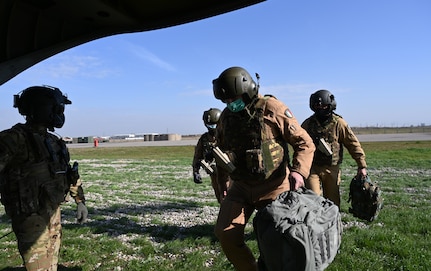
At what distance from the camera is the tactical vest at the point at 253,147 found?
146 inches

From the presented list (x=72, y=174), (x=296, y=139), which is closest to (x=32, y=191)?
(x=72, y=174)

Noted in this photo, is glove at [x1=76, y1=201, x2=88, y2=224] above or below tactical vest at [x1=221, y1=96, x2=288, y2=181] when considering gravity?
below

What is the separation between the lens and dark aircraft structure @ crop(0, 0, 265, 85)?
3.40 meters

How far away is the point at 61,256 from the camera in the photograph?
5.33m

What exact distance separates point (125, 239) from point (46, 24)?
3.84 m

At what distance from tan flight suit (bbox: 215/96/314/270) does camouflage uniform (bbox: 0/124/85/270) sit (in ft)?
5.59

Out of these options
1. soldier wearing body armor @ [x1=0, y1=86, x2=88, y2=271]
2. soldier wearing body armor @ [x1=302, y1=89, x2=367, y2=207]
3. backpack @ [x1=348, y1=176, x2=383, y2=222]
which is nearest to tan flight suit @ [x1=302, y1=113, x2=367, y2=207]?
soldier wearing body armor @ [x1=302, y1=89, x2=367, y2=207]

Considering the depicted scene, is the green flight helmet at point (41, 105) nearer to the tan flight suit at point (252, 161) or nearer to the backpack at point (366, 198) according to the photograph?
the tan flight suit at point (252, 161)

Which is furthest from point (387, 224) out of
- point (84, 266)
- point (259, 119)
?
point (84, 266)

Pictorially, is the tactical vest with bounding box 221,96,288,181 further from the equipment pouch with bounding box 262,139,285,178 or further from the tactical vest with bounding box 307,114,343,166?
the tactical vest with bounding box 307,114,343,166

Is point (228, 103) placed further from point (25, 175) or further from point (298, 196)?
point (25, 175)

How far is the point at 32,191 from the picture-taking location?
138 inches

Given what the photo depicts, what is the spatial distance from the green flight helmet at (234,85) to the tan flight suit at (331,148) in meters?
2.51

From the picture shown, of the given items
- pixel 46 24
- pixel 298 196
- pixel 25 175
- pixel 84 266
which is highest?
pixel 46 24
